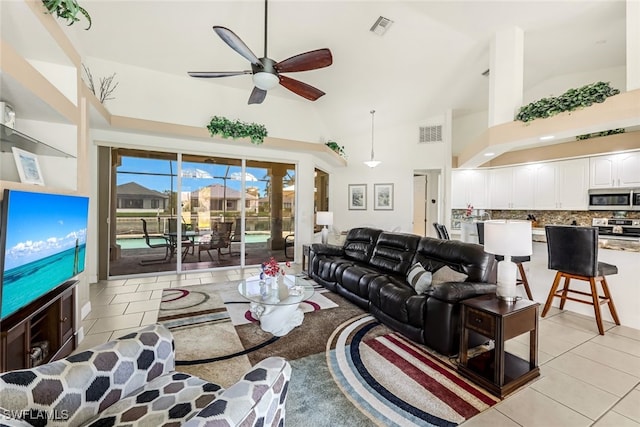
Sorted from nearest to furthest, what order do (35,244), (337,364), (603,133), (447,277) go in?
1. (35,244)
2. (337,364)
3. (447,277)
4. (603,133)

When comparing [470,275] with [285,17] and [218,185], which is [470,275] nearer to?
[285,17]

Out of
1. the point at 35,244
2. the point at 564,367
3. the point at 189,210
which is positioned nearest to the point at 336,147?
the point at 189,210

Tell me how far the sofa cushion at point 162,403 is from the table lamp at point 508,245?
2.22 meters

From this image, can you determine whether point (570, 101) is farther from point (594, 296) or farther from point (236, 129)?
point (236, 129)

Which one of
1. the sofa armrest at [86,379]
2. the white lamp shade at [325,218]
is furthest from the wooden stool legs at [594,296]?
the sofa armrest at [86,379]

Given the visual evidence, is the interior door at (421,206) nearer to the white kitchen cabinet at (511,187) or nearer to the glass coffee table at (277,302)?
the white kitchen cabinet at (511,187)

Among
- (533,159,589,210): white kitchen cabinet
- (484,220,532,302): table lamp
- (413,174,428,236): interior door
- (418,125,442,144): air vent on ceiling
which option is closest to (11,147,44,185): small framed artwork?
(484,220,532,302): table lamp

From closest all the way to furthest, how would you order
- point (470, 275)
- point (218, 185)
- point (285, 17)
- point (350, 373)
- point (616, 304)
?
point (350, 373), point (470, 275), point (616, 304), point (285, 17), point (218, 185)

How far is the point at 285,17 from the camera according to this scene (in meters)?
3.95

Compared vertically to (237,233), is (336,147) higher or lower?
higher

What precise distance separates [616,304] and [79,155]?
630 cm

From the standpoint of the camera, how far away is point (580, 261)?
119 inches

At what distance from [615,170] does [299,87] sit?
6.23 metres

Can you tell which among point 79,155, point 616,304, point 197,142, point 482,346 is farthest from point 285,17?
point 616,304
